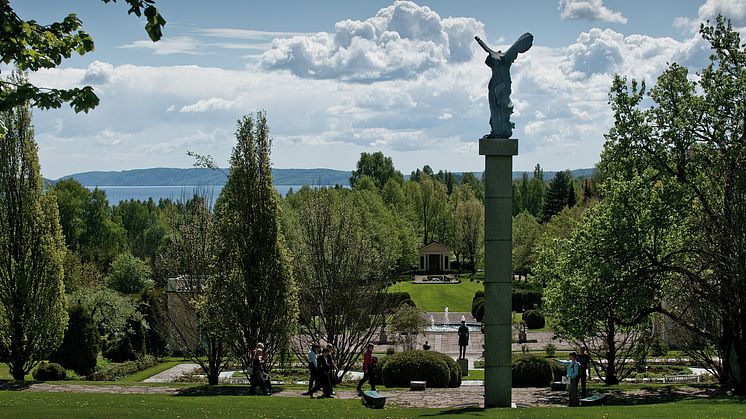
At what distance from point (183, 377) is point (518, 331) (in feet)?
66.9

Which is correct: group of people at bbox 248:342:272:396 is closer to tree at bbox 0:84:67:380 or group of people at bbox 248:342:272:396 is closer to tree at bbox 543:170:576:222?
tree at bbox 0:84:67:380

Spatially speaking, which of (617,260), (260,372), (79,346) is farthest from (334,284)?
(79,346)

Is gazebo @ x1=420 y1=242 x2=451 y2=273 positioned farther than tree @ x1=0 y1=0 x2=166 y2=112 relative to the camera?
Yes

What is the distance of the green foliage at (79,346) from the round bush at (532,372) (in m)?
16.5

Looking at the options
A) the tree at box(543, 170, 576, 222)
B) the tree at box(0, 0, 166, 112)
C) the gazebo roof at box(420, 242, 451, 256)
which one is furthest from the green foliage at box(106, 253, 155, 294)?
the tree at box(543, 170, 576, 222)

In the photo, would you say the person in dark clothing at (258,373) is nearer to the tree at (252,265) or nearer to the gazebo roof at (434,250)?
the tree at (252,265)

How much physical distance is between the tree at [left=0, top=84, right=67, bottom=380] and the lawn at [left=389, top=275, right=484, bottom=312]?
132 ft

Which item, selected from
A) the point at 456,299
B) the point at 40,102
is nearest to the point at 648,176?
the point at 40,102

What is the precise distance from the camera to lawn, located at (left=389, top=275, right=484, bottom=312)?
65.5 meters

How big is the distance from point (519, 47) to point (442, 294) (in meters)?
53.5

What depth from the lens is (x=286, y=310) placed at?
2461cm

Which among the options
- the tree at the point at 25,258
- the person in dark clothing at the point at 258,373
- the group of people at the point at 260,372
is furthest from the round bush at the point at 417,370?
the tree at the point at 25,258

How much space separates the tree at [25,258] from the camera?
25828 millimetres

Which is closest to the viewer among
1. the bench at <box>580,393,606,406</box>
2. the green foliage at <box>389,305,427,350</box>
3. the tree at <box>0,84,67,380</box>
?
the bench at <box>580,393,606,406</box>
